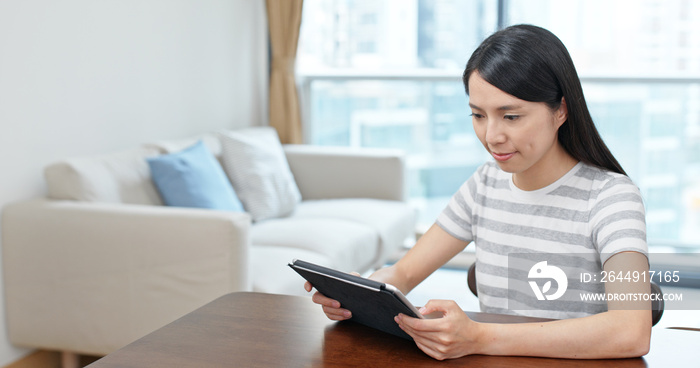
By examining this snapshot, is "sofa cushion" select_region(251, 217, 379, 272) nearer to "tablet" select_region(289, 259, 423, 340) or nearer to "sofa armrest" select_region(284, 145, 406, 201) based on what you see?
"sofa armrest" select_region(284, 145, 406, 201)

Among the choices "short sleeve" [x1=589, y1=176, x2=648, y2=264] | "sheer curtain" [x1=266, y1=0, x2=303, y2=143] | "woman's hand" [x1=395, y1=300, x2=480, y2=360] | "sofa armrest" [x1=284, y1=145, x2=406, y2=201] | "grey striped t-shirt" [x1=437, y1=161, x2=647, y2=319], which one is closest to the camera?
"woman's hand" [x1=395, y1=300, x2=480, y2=360]

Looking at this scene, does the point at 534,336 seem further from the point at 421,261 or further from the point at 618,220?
the point at 421,261

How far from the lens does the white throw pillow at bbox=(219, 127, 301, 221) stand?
10.8 ft

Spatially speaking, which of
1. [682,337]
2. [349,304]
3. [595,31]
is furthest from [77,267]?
[595,31]

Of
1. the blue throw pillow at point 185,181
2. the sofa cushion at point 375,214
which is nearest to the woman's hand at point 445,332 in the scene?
the blue throw pillow at point 185,181

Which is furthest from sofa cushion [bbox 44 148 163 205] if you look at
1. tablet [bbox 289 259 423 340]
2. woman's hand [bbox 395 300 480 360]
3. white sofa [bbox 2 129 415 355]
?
woman's hand [bbox 395 300 480 360]

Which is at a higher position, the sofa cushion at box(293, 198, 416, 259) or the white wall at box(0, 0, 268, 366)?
the white wall at box(0, 0, 268, 366)

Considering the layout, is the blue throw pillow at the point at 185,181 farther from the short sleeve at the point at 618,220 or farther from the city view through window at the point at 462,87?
the short sleeve at the point at 618,220

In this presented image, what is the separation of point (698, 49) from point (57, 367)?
11.7ft

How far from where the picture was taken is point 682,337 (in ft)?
3.59

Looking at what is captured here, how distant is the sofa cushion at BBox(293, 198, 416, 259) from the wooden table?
2053mm

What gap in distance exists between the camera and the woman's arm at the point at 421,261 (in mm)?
1433

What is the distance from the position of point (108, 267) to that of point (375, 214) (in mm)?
1435

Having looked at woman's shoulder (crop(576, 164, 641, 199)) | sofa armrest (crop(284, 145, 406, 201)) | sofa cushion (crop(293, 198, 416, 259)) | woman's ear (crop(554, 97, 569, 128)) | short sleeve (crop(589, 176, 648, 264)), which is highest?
woman's ear (crop(554, 97, 569, 128))
